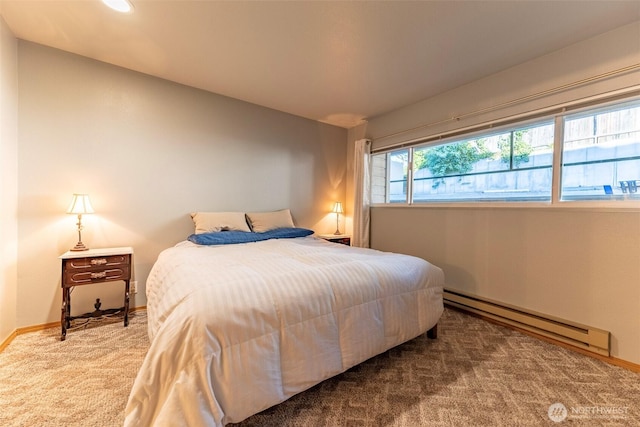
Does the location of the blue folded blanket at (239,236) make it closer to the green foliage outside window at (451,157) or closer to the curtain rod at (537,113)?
the green foliage outside window at (451,157)

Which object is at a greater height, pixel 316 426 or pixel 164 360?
pixel 164 360

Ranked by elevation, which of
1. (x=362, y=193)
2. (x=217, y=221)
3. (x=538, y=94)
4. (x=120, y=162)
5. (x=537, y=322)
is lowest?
(x=537, y=322)

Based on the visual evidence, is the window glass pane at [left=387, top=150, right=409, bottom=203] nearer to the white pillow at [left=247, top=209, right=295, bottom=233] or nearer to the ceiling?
the ceiling

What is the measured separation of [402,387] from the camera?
1543mm

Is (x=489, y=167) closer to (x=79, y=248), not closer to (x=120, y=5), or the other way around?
(x=120, y=5)

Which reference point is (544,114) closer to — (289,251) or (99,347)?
(289,251)

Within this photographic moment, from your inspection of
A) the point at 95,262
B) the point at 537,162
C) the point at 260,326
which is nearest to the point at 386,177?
the point at 537,162

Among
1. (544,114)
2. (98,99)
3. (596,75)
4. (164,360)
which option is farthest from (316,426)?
(98,99)

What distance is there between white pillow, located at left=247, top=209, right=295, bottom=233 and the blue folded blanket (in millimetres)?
98

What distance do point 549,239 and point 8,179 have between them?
4.33m

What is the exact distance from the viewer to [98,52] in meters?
2.33

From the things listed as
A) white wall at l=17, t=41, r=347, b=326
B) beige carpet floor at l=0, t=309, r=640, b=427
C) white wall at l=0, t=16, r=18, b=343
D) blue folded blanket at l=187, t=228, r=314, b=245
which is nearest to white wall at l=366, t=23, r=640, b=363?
beige carpet floor at l=0, t=309, r=640, b=427

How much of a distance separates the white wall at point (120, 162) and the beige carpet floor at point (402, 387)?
0.72 metres

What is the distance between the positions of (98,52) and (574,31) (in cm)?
387
